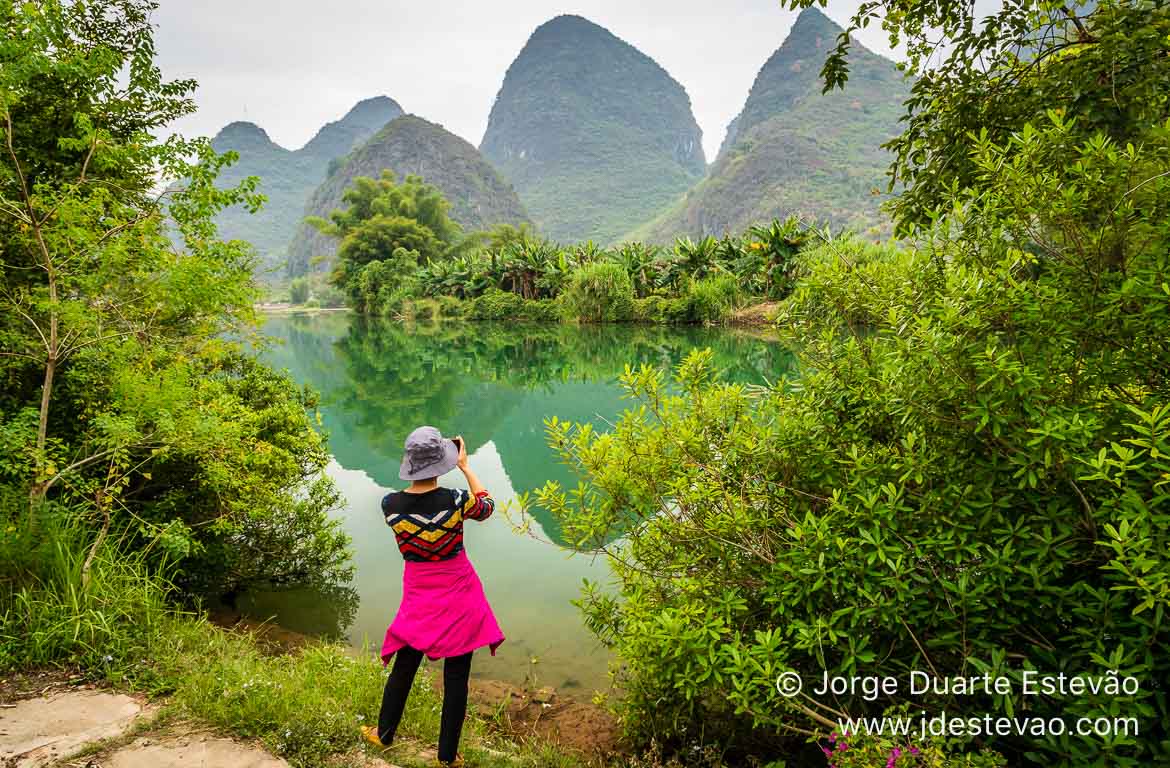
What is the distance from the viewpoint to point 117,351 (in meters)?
3.40

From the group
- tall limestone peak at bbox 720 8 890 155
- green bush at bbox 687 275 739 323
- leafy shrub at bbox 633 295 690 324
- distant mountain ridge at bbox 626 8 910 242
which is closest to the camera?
A: green bush at bbox 687 275 739 323

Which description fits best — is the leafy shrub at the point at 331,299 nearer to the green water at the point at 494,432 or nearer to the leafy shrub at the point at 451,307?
the leafy shrub at the point at 451,307

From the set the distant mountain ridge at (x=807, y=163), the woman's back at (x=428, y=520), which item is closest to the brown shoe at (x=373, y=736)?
the woman's back at (x=428, y=520)

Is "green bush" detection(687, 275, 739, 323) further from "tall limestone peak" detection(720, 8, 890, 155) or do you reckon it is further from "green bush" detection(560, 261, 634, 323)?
"tall limestone peak" detection(720, 8, 890, 155)

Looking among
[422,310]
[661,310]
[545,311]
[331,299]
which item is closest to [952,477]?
[661,310]

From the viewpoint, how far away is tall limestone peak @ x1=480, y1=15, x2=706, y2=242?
136m

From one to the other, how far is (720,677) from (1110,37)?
3.20 m

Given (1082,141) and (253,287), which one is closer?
(1082,141)

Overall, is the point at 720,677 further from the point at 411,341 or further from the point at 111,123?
the point at 411,341

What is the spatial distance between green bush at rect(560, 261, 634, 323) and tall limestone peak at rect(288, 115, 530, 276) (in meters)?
83.5

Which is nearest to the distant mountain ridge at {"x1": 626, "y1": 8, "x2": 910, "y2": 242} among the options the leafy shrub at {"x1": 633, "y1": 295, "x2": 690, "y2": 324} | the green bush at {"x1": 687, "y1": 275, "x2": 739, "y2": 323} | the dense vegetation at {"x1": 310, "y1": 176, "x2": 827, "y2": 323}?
the dense vegetation at {"x1": 310, "y1": 176, "x2": 827, "y2": 323}

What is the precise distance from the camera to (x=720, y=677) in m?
2.00

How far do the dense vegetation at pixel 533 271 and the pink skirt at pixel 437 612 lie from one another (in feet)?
74.4

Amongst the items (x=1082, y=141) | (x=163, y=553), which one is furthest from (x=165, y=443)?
(x=1082, y=141)
